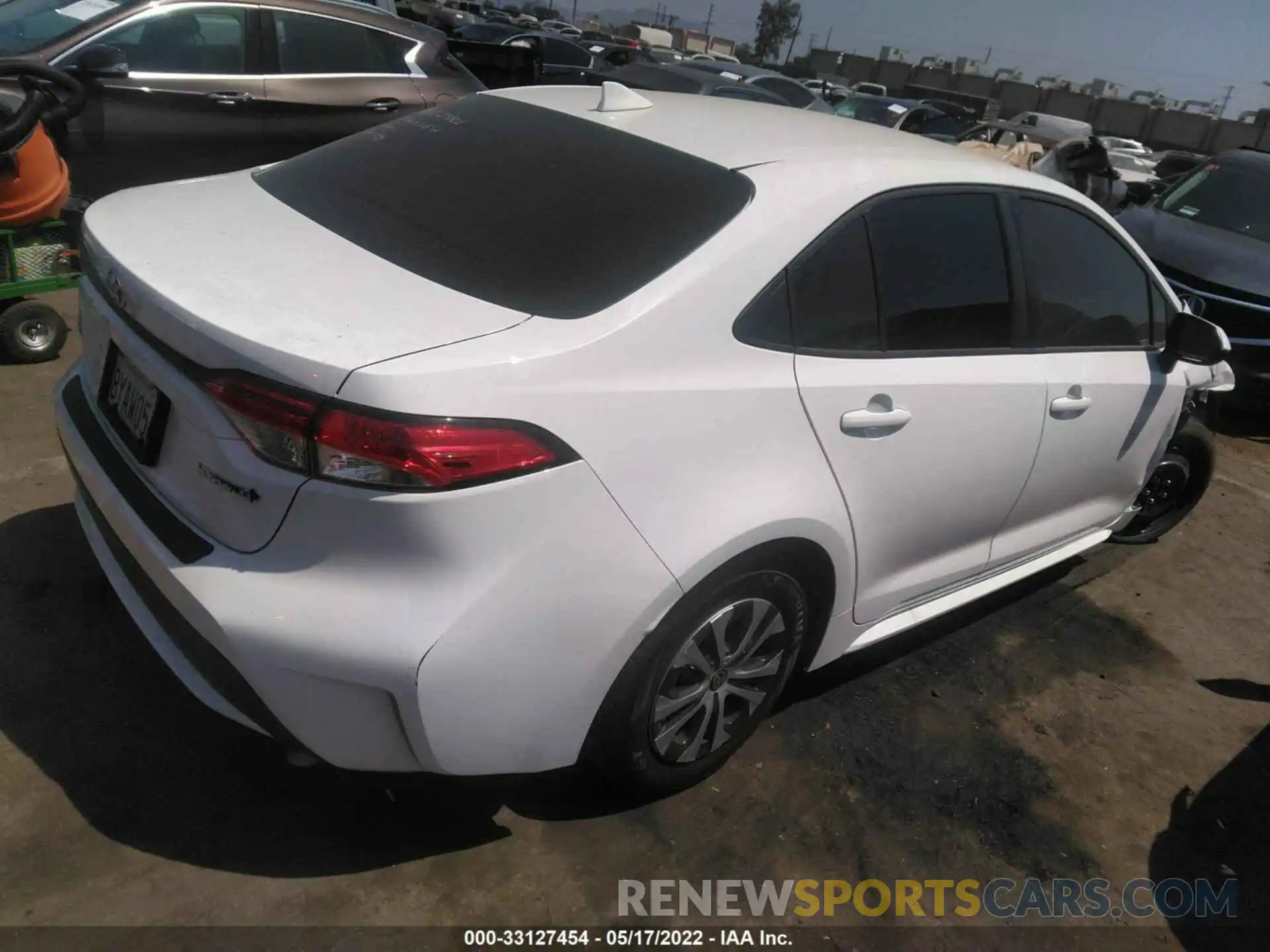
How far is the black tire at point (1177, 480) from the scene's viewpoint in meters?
4.25

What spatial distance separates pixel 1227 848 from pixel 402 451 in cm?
265

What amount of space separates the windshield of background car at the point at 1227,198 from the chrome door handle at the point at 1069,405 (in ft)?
16.0

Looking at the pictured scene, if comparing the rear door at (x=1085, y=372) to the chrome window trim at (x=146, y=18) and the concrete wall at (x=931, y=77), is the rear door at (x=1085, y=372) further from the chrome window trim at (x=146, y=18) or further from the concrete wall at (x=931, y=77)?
the concrete wall at (x=931, y=77)

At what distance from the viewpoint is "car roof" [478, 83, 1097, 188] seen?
2549 millimetres

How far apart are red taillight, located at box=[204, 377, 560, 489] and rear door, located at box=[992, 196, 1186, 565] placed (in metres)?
1.91

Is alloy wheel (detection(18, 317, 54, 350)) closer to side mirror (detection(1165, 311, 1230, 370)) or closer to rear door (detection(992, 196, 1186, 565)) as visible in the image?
rear door (detection(992, 196, 1186, 565))

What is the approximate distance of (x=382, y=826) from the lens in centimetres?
238

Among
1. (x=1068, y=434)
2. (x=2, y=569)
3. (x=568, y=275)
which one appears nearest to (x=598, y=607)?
(x=568, y=275)

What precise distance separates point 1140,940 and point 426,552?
2087 mm

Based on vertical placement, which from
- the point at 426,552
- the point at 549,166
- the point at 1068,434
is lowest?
the point at 1068,434

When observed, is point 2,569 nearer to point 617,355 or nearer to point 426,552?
point 426,552

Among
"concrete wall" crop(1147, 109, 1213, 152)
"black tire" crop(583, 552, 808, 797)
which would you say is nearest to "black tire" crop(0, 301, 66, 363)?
"black tire" crop(583, 552, 808, 797)

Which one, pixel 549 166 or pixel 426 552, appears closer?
pixel 426 552

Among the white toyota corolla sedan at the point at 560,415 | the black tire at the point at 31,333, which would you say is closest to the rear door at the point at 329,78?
the black tire at the point at 31,333
